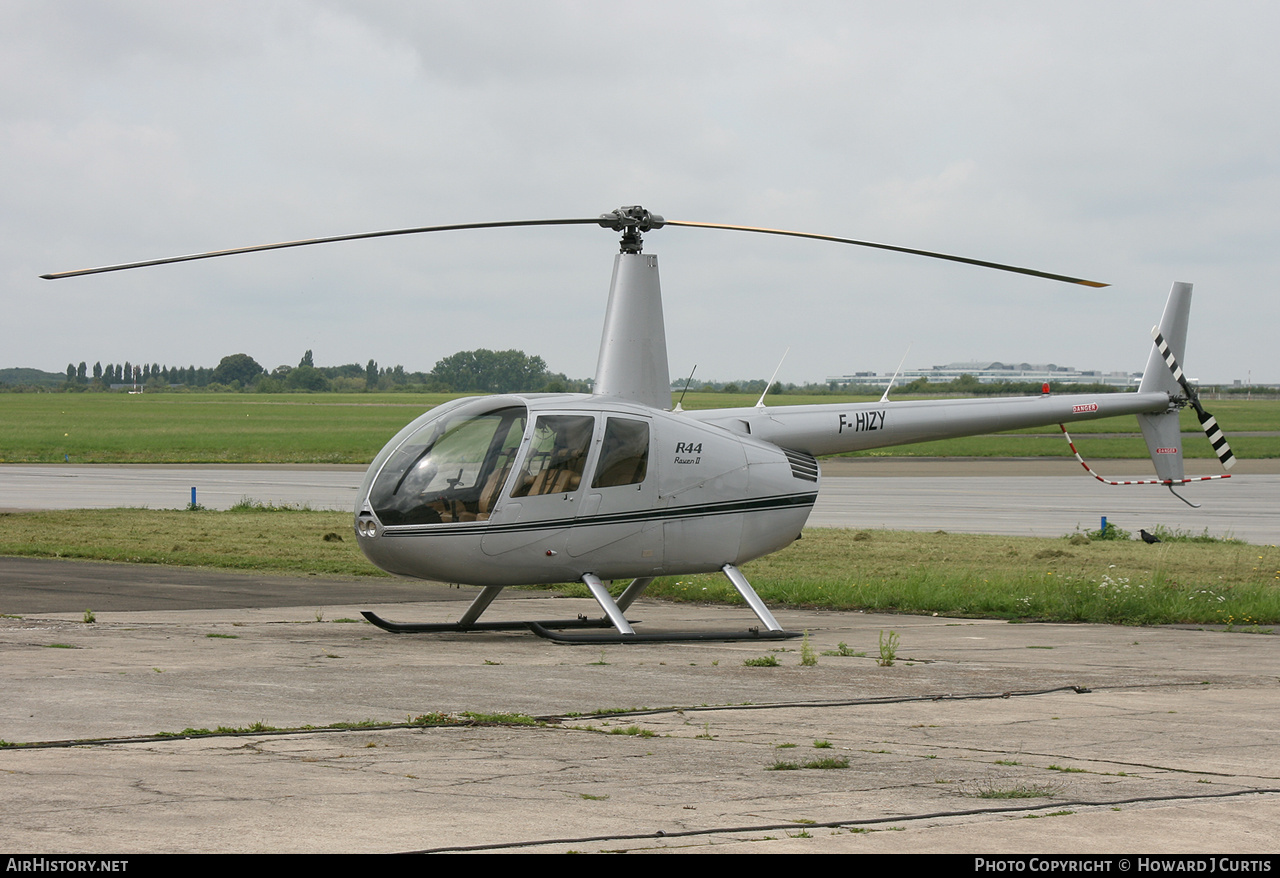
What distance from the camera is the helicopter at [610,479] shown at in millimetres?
11734

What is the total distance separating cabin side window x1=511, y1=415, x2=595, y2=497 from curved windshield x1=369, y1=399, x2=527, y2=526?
0.59 feet

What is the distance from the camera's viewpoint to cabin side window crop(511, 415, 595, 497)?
12.0 metres

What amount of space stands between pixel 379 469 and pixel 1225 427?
8418 cm

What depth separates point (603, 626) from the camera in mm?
13852

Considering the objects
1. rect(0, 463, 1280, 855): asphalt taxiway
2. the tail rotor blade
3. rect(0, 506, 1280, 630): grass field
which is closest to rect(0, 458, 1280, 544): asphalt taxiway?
rect(0, 506, 1280, 630): grass field

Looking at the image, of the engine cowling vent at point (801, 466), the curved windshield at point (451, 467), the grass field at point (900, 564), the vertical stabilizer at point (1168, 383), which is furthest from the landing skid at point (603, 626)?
the vertical stabilizer at point (1168, 383)

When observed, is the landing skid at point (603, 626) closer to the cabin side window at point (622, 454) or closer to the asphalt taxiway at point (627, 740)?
the asphalt taxiway at point (627, 740)

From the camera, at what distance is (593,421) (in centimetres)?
1233

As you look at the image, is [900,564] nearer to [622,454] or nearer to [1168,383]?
[1168,383]

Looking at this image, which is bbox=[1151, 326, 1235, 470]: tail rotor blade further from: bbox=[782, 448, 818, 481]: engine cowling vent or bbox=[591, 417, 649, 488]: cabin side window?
bbox=[591, 417, 649, 488]: cabin side window

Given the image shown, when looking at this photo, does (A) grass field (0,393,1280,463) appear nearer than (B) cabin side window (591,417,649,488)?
No

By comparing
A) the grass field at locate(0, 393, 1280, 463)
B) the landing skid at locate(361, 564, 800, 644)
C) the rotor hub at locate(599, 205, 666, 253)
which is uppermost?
the rotor hub at locate(599, 205, 666, 253)

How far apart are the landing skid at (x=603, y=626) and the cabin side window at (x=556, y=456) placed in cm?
102

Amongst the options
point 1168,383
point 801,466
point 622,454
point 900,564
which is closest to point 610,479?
point 622,454
